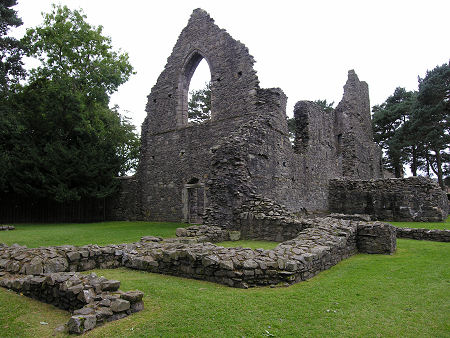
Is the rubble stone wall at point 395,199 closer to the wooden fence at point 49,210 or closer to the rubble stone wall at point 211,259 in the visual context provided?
the rubble stone wall at point 211,259

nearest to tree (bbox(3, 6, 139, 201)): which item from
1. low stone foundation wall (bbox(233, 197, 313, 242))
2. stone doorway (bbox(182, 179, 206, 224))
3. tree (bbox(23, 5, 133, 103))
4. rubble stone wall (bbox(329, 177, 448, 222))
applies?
tree (bbox(23, 5, 133, 103))

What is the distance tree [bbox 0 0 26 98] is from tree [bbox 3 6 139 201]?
102 cm

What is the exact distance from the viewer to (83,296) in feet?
14.4

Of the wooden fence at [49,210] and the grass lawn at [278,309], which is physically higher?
the wooden fence at [49,210]

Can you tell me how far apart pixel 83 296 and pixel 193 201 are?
43.7ft

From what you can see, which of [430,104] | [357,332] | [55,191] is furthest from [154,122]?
[430,104]

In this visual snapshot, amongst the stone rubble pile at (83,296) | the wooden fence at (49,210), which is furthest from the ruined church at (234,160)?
the stone rubble pile at (83,296)

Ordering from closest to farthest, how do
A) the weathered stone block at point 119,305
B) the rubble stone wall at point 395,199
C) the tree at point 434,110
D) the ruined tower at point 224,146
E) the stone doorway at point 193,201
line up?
the weathered stone block at point 119,305, the ruined tower at point 224,146, the rubble stone wall at point 395,199, the stone doorway at point 193,201, the tree at point 434,110

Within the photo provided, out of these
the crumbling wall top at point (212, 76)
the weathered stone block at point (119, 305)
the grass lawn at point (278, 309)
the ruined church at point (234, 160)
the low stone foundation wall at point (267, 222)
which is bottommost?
the grass lawn at point (278, 309)

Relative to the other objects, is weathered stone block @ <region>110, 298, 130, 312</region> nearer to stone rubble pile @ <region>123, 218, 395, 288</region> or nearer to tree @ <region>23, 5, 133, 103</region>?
→ stone rubble pile @ <region>123, 218, 395, 288</region>

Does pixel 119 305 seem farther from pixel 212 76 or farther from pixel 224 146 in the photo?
pixel 212 76

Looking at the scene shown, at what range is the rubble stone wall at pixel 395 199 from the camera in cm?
1566

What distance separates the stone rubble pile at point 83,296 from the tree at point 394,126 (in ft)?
107

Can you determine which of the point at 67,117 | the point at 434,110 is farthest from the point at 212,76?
the point at 434,110
